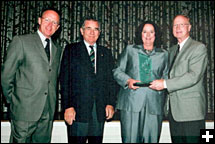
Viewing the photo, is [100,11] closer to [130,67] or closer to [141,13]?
[141,13]

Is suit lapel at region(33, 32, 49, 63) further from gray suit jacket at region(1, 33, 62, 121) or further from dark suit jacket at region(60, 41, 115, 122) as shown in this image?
dark suit jacket at region(60, 41, 115, 122)

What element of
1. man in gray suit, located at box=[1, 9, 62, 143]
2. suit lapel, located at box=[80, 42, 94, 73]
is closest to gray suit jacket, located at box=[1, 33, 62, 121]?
man in gray suit, located at box=[1, 9, 62, 143]

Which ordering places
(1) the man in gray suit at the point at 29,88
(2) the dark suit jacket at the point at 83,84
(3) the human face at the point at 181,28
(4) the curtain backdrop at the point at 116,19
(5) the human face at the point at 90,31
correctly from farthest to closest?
1. (4) the curtain backdrop at the point at 116,19
2. (3) the human face at the point at 181,28
3. (5) the human face at the point at 90,31
4. (2) the dark suit jacket at the point at 83,84
5. (1) the man in gray suit at the point at 29,88

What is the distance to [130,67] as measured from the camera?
1.83m

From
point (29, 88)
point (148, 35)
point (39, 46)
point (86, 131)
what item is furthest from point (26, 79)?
point (148, 35)

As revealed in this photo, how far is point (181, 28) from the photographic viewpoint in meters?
1.94

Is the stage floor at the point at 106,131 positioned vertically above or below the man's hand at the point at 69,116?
below

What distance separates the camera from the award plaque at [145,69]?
1.82 metres

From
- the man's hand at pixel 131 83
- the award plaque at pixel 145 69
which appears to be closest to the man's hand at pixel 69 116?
the man's hand at pixel 131 83

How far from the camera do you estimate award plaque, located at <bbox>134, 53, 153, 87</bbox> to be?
182cm

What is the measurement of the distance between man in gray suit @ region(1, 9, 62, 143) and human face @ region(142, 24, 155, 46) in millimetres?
800

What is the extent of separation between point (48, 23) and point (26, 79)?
487 mm

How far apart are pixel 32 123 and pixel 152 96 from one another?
0.94 m

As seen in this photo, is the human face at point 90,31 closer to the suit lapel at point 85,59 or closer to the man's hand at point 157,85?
the suit lapel at point 85,59
